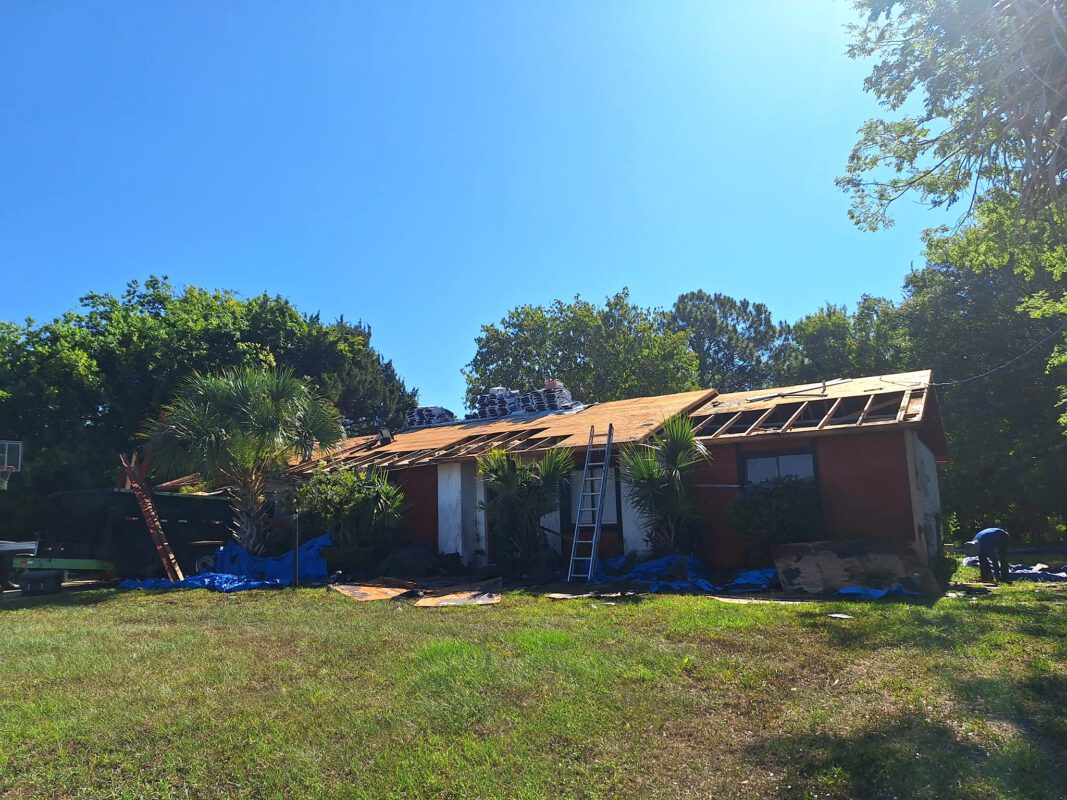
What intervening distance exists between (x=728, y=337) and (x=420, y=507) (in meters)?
41.2

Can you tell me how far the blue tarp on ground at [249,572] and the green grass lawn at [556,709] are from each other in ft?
18.6

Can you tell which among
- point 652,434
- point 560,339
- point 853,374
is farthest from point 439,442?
point 853,374

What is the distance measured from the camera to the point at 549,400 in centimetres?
2228

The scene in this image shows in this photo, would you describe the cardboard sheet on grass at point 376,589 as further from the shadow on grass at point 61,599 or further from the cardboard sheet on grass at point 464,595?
the shadow on grass at point 61,599

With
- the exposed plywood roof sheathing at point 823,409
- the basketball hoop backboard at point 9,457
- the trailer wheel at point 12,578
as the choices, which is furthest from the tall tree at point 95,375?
the exposed plywood roof sheathing at point 823,409

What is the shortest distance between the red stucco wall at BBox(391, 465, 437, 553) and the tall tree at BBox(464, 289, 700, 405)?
24766 mm

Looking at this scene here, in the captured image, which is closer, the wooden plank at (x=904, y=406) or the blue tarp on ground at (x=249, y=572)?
the wooden plank at (x=904, y=406)

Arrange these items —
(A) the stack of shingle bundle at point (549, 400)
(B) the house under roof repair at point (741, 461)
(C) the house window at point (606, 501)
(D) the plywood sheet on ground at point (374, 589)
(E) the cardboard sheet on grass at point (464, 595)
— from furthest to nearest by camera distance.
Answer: (A) the stack of shingle bundle at point (549, 400) < (C) the house window at point (606, 501) < (B) the house under roof repair at point (741, 461) < (D) the plywood sheet on ground at point (374, 589) < (E) the cardboard sheet on grass at point (464, 595)

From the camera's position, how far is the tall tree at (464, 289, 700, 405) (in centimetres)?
4184

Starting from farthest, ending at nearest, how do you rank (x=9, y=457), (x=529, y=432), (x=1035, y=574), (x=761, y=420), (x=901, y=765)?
(x=9, y=457), (x=529, y=432), (x=1035, y=574), (x=761, y=420), (x=901, y=765)

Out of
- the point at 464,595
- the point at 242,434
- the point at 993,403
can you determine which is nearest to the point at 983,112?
the point at 464,595

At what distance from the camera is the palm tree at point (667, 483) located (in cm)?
1371

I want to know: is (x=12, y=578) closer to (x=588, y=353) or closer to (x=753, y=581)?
(x=753, y=581)

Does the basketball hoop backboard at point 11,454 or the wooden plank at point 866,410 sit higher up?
the basketball hoop backboard at point 11,454
